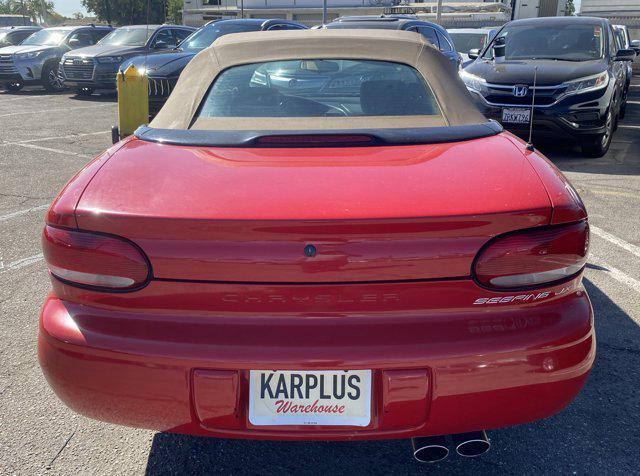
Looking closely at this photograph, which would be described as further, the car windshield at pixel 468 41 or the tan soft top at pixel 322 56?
the car windshield at pixel 468 41

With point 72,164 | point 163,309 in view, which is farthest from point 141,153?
point 72,164

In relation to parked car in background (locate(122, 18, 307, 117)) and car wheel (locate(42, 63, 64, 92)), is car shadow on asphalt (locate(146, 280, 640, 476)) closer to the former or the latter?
parked car in background (locate(122, 18, 307, 117))

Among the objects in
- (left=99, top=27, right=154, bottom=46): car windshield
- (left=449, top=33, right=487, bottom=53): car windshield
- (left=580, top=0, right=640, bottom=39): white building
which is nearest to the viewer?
(left=449, top=33, right=487, bottom=53): car windshield

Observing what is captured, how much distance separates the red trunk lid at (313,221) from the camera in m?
1.70

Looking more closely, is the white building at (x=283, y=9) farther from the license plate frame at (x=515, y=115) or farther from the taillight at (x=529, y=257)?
the taillight at (x=529, y=257)

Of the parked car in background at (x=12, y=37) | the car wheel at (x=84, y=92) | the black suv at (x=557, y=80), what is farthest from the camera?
the parked car in background at (x=12, y=37)

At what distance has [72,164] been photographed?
702 cm

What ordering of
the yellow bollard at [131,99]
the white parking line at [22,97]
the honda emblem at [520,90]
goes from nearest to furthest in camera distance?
the yellow bollard at [131,99], the honda emblem at [520,90], the white parking line at [22,97]

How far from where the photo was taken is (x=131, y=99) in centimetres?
461

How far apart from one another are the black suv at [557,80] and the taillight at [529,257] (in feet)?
18.4

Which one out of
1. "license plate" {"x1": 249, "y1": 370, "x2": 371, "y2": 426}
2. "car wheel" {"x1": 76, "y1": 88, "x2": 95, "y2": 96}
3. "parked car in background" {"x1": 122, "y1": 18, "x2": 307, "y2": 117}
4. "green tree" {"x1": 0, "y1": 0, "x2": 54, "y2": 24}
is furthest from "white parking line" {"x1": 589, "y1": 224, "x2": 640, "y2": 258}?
"green tree" {"x1": 0, "y1": 0, "x2": 54, "y2": 24}

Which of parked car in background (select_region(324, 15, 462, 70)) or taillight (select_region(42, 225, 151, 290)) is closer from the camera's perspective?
taillight (select_region(42, 225, 151, 290))

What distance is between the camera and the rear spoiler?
87.5 inches

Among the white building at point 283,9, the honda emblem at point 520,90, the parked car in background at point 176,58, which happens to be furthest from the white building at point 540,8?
the honda emblem at point 520,90
